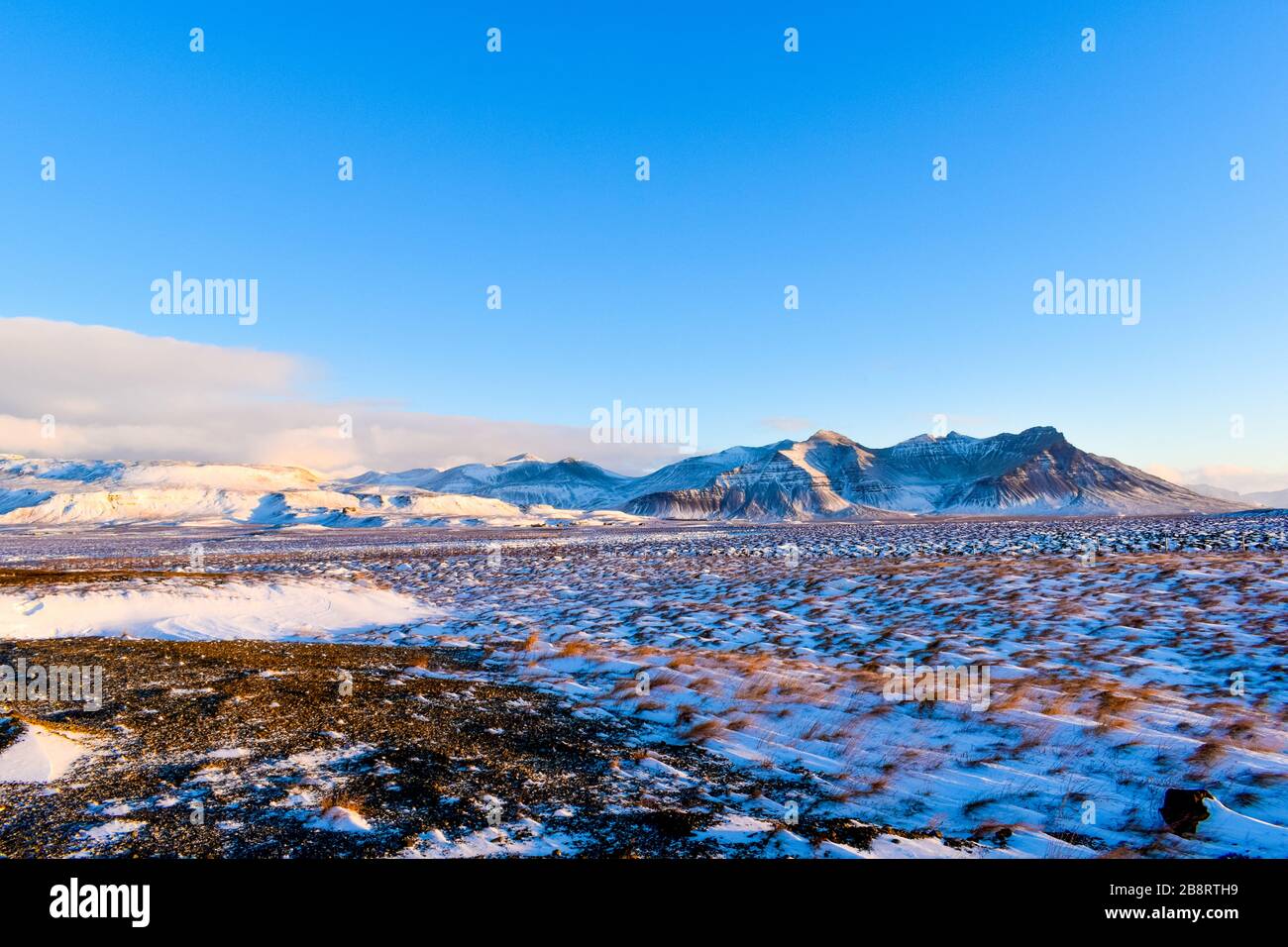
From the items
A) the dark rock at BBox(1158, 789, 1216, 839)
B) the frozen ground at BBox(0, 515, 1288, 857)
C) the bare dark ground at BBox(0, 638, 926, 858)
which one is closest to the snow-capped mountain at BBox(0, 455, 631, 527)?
the frozen ground at BBox(0, 515, 1288, 857)

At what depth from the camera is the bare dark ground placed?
4.27 m

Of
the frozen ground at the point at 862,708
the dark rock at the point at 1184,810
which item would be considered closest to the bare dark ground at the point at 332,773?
the frozen ground at the point at 862,708

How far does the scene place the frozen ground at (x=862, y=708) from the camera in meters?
4.64

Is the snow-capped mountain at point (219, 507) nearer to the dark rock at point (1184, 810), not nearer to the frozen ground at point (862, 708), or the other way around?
the frozen ground at point (862, 708)

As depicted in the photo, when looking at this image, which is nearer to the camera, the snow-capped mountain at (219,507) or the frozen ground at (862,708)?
the frozen ground at (862,708)

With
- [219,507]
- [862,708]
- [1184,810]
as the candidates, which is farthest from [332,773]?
[219,507]

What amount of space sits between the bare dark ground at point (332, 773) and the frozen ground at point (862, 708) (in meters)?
0.06

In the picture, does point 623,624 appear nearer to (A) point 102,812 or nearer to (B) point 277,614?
(B) point 277,614

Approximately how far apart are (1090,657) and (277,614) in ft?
58.1

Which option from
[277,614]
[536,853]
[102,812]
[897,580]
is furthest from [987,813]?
[277,614]

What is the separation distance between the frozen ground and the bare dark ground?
0.21 ft

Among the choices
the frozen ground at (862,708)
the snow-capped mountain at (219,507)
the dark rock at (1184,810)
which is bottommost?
the snow-capped mountain at (219,507)
